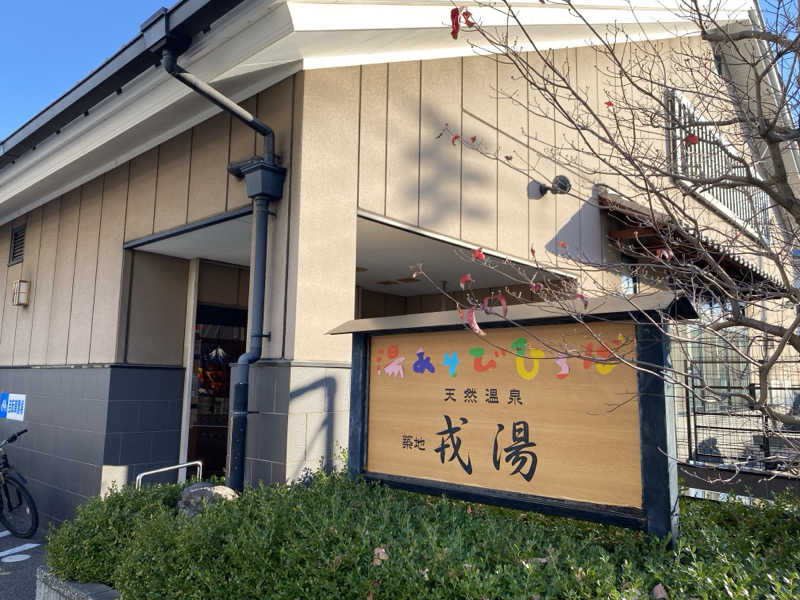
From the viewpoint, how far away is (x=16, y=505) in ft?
23.1

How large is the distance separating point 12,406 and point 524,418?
307 inches

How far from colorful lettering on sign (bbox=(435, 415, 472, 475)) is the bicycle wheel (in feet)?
17.9

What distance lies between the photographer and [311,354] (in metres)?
4.80

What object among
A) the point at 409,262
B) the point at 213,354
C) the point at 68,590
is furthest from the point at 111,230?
the point at 68,590

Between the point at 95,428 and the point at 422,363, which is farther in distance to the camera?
the point at 95,428

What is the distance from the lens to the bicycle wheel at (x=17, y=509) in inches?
267

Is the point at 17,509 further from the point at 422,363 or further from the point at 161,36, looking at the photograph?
the point at 422,363

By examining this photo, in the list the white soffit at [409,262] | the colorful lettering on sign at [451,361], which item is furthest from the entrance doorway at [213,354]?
the colorful lettering on sign at [451,361]

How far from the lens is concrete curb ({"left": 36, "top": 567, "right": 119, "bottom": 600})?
12.2ft

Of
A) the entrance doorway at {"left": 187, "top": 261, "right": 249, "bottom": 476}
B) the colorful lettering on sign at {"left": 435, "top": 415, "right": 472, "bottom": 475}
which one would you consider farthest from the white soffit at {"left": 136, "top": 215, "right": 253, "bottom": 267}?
the colorful lettering on sign at {"left": 435, "top": 415, "right": 472, "bottom": 475}

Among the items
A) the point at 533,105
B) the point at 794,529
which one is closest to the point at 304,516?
the point at 794,529

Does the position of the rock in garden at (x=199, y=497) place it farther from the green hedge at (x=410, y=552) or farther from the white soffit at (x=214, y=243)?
the white soffit at (x=214, y=243)

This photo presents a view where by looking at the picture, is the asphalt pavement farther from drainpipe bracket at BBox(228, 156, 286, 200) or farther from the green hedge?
drainpipe bracket at BBox(228, 156, 286, 200)

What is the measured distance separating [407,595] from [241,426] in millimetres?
2576
